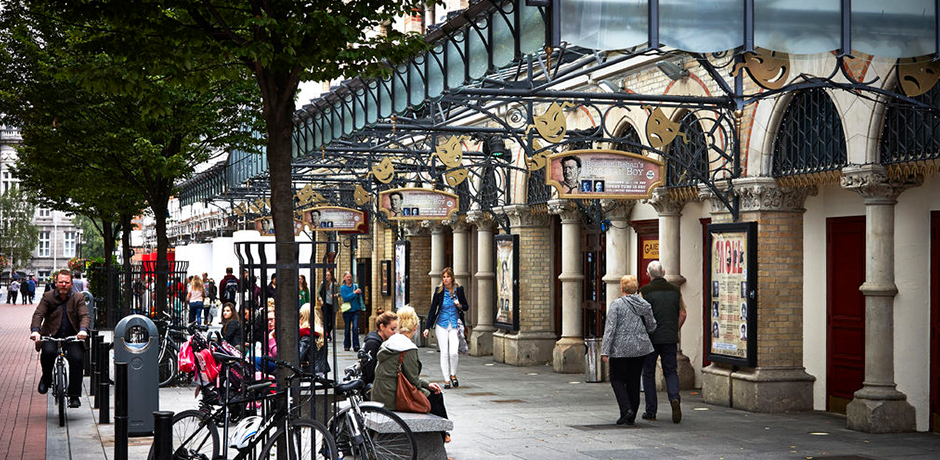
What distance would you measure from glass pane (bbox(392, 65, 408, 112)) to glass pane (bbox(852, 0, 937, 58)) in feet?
28.5

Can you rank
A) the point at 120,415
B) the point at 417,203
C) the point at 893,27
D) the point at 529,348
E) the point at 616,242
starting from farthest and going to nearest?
the point at 529,348
the point at 417,203
the point at 616,242
the point at 893,27
the point at 120,415

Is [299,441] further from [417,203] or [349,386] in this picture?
[417,203]

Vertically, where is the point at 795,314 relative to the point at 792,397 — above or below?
above

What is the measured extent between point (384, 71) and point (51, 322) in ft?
19.6

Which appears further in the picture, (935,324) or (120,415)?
(935,324)

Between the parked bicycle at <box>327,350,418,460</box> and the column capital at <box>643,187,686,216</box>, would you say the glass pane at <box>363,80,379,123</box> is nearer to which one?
the column capital at <box>643,187,686,216</box>

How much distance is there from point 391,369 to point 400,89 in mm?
9063

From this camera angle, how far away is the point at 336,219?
2392cm

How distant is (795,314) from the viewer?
1380 centimetres

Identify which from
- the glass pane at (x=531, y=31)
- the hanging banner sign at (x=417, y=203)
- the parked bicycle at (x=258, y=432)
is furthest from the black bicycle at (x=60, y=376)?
the hanging banner sign at (x=417, y=203)

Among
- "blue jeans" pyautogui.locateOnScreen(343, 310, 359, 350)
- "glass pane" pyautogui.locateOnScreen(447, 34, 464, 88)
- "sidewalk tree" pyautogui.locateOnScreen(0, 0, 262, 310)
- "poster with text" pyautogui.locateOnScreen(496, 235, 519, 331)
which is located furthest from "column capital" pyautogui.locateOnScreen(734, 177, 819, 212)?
"blue jeans" pyautogui.locateOnScreen(343, 310, 359, 350)

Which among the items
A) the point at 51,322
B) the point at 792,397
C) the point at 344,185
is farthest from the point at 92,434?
the point at 344,185

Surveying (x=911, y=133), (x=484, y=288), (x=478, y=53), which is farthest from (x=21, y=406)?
(x=911, y=133)

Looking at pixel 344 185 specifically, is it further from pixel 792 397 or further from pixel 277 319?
pixel 277 319
